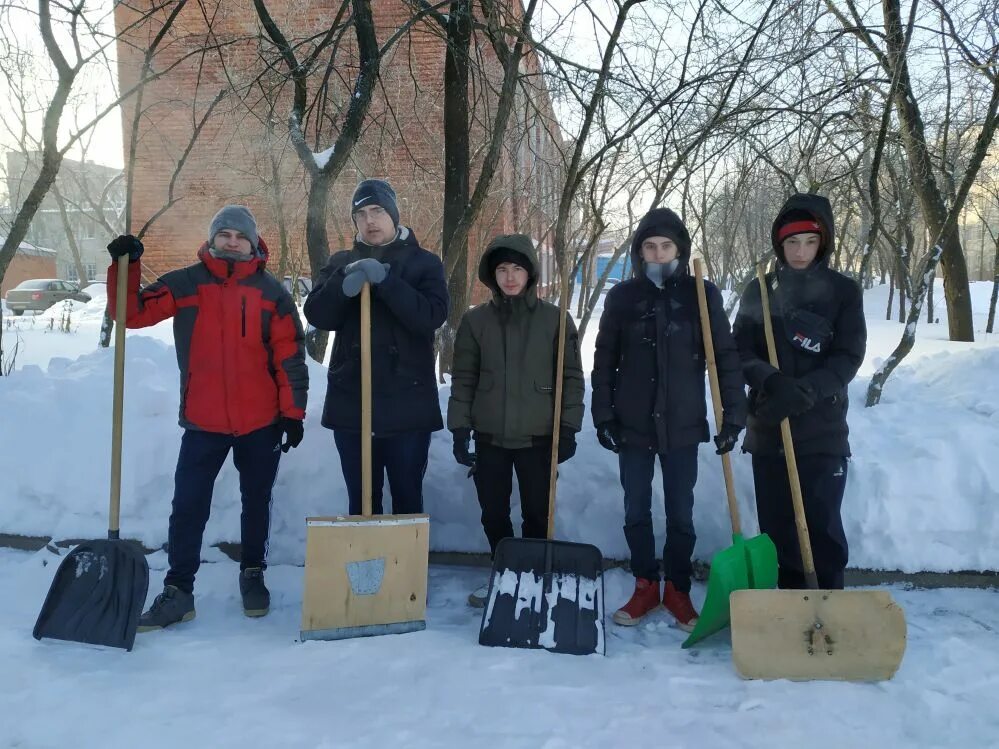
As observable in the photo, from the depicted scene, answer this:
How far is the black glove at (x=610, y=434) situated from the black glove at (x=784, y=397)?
1.94 ft

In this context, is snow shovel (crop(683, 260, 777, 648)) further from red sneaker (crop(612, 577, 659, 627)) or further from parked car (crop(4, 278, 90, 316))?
parked car (crop(4, 278, 90, 316))

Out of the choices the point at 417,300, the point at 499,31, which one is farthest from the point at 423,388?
the point at 499,31

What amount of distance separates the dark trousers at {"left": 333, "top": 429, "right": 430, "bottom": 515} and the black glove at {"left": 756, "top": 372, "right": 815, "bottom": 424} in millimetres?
1426

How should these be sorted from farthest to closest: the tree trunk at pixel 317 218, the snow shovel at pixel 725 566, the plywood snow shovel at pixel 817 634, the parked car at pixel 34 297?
1. the parked car at pixel 34 297
2. the tree trunk at pixel 317 218
3. the snow shovel at pixel 725 566
4. the plywood snow shovel at pixel 817 634

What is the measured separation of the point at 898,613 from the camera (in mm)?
2387

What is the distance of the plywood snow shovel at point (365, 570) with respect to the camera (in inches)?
107

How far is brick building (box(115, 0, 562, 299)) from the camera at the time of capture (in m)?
6.04

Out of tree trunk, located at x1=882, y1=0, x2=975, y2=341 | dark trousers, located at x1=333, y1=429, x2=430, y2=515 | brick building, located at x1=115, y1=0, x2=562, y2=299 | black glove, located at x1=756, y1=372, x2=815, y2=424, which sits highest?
brick building, located at x1=115, y1=0, x2=562, y2=299

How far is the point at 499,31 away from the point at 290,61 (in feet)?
4.99

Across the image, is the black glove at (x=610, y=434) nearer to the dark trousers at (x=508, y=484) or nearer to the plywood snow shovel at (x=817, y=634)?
the dark trousers at (x=508, y=484)

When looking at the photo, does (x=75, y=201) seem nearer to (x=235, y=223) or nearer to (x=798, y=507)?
(x=235, y=223)

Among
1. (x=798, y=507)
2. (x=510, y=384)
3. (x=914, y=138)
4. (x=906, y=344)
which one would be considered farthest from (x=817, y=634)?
(x=914, y=138)

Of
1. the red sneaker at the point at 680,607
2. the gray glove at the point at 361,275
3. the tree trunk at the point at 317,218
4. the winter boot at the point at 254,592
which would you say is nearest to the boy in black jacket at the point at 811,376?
the red sneaker at the point at 680,607

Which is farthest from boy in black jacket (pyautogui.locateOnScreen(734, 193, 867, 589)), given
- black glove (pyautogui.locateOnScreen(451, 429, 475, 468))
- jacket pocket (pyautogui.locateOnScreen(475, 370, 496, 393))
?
black glove (pyautogui.locateOnScreen(451, 429, 475, 468))
